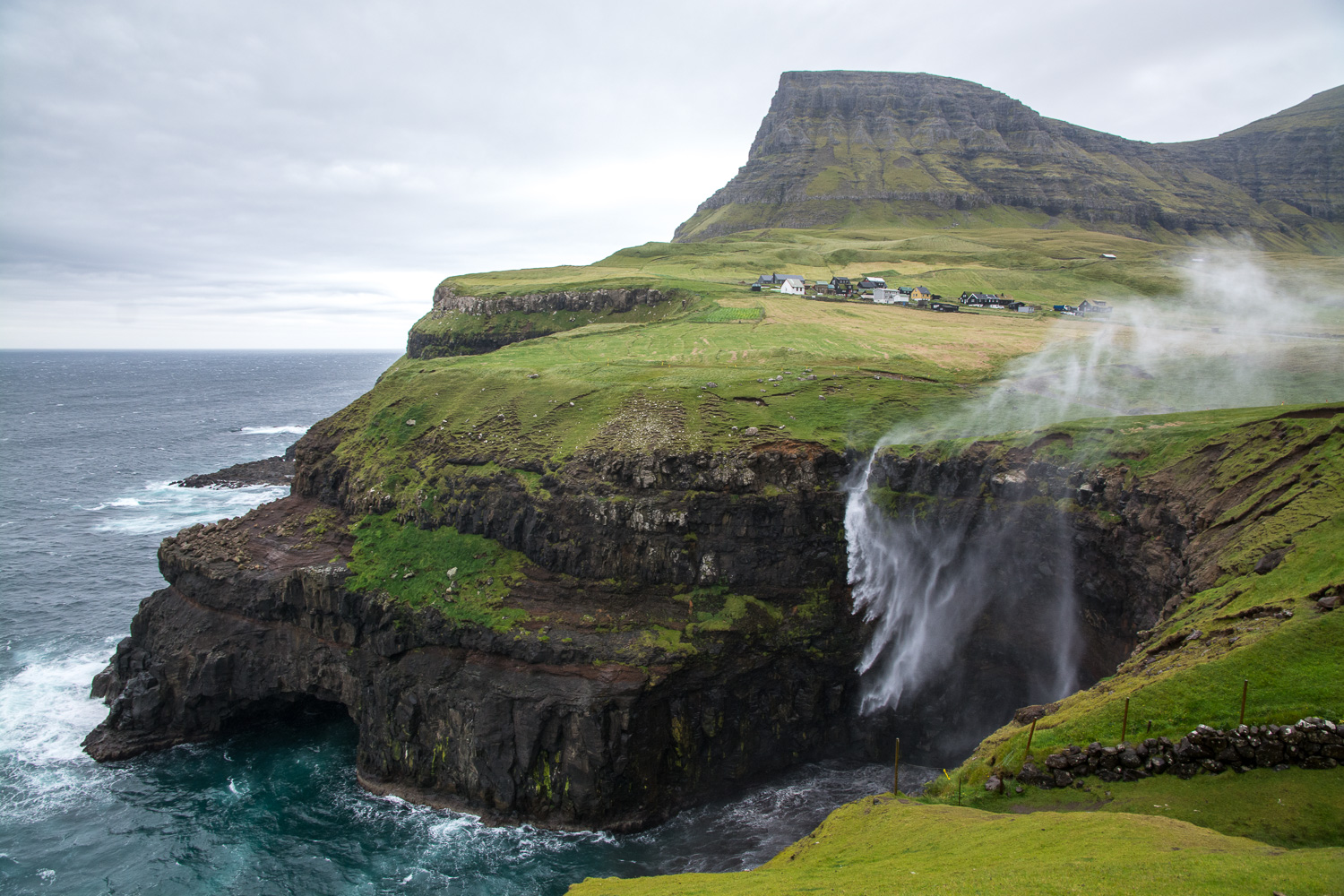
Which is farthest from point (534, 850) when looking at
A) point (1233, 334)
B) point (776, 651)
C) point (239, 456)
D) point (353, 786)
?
point (239, 456)

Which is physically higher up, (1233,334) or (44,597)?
(1233,334)

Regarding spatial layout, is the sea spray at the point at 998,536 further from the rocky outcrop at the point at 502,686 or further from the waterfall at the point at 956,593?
the rocky outcrop at the point at 502,686

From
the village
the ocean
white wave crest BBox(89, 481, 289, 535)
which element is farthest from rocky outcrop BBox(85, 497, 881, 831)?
the village

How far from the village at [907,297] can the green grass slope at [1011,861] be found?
8702 cm

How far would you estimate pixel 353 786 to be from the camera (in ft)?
152

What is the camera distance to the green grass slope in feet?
53.0

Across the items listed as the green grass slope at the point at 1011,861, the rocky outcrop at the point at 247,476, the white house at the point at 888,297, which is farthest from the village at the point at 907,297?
the green grass slope at the point at 1011,861

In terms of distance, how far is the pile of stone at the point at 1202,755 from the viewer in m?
20.9

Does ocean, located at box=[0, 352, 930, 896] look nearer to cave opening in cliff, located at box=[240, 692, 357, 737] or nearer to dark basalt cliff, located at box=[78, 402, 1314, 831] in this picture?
cave opening in cliff, located at box=[240, 692, 357, 737]

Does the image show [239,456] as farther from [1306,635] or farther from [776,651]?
[1306,635]

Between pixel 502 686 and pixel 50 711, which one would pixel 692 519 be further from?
pixel 50 711

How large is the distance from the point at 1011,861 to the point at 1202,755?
7695 mm

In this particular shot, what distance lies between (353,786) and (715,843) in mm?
23592

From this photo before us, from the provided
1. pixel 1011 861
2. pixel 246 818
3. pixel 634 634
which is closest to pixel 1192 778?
pixel 1011 861
